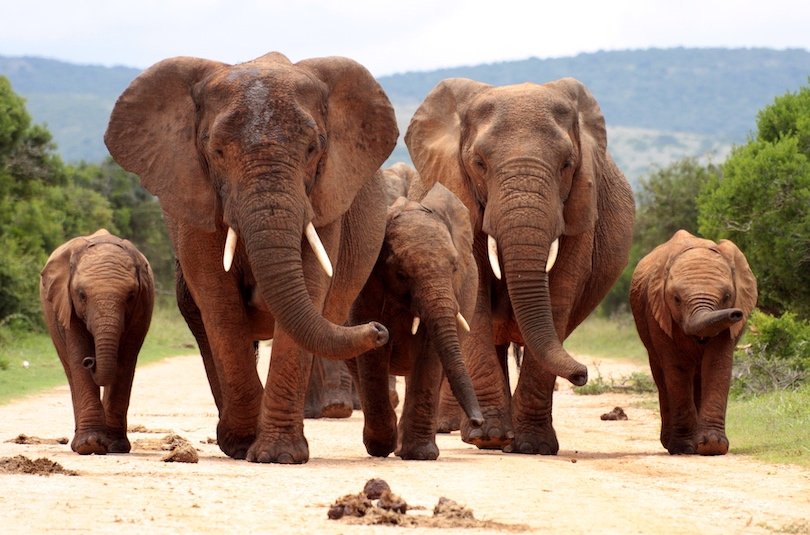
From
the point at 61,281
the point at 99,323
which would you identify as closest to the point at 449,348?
the point at 99,323

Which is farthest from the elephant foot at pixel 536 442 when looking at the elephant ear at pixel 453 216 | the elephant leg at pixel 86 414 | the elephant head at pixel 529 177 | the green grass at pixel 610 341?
the green grass at pixel 610 341

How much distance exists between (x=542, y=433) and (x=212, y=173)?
11.1 ft

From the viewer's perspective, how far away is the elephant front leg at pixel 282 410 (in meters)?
9.48

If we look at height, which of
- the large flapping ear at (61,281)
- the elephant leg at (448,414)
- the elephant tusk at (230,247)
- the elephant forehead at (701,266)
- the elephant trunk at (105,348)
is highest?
the elephant tusk at (230,247)

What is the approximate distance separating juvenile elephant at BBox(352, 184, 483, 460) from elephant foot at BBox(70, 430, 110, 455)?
1.68 metres

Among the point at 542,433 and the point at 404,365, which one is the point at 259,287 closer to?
the point at 404,365

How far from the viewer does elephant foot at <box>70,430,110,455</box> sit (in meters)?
10.4

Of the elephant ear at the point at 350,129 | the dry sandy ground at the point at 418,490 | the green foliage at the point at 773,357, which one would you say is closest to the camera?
the dry sandy ground at the point at 418,490

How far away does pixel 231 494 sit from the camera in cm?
757

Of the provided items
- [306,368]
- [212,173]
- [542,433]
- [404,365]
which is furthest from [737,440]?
[212,173]

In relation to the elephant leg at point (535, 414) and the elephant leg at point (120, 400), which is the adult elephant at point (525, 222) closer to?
the elephant leg at point (535, 414)

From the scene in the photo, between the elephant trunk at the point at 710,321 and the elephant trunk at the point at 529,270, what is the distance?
89 cm

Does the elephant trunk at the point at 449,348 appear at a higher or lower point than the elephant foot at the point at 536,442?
higher

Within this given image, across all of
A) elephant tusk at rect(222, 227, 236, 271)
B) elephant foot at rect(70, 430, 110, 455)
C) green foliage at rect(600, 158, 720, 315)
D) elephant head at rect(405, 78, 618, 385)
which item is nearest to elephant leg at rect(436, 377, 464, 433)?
elephant head at rect(405, 78, 618, 385)
